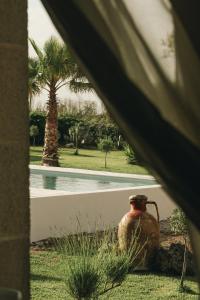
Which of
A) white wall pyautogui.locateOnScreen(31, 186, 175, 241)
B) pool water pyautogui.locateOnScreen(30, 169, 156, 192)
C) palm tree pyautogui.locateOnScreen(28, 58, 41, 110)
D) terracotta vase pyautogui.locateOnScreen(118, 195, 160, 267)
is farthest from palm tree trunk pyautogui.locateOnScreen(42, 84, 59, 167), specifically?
terracotta vase pyautogui.locateOnScreen(118, 195, 160, 267)

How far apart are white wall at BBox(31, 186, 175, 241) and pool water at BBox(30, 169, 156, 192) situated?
3794mm

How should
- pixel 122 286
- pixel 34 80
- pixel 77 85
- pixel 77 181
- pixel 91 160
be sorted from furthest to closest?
pixel 91 160 < pixel 77 85 < pixel 34 80 < pixel 77 181 < pixel 122 286

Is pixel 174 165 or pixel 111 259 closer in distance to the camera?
pixel 174 165

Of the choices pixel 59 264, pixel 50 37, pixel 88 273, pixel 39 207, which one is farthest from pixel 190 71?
pixel 50 37

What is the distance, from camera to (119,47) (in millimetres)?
1563

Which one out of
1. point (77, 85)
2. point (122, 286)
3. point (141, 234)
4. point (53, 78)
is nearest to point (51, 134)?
point (53, 78)

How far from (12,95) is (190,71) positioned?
1.97 ft

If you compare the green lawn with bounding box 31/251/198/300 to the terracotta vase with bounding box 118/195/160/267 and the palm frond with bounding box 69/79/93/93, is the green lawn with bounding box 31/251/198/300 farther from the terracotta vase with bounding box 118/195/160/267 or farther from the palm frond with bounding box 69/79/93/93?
the palm frond with bounding box 69/79/93/93

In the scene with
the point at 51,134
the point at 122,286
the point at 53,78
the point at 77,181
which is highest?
the point at 53,78

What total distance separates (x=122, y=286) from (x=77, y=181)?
328 inches

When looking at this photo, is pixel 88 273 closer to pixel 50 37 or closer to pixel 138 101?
pixel 138 101

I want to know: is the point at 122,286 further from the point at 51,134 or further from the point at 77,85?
the point at 77,85

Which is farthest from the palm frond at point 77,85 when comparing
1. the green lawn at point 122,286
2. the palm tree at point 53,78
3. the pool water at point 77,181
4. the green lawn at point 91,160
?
the green lawn at point 122,286

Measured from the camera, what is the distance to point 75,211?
283 inches
